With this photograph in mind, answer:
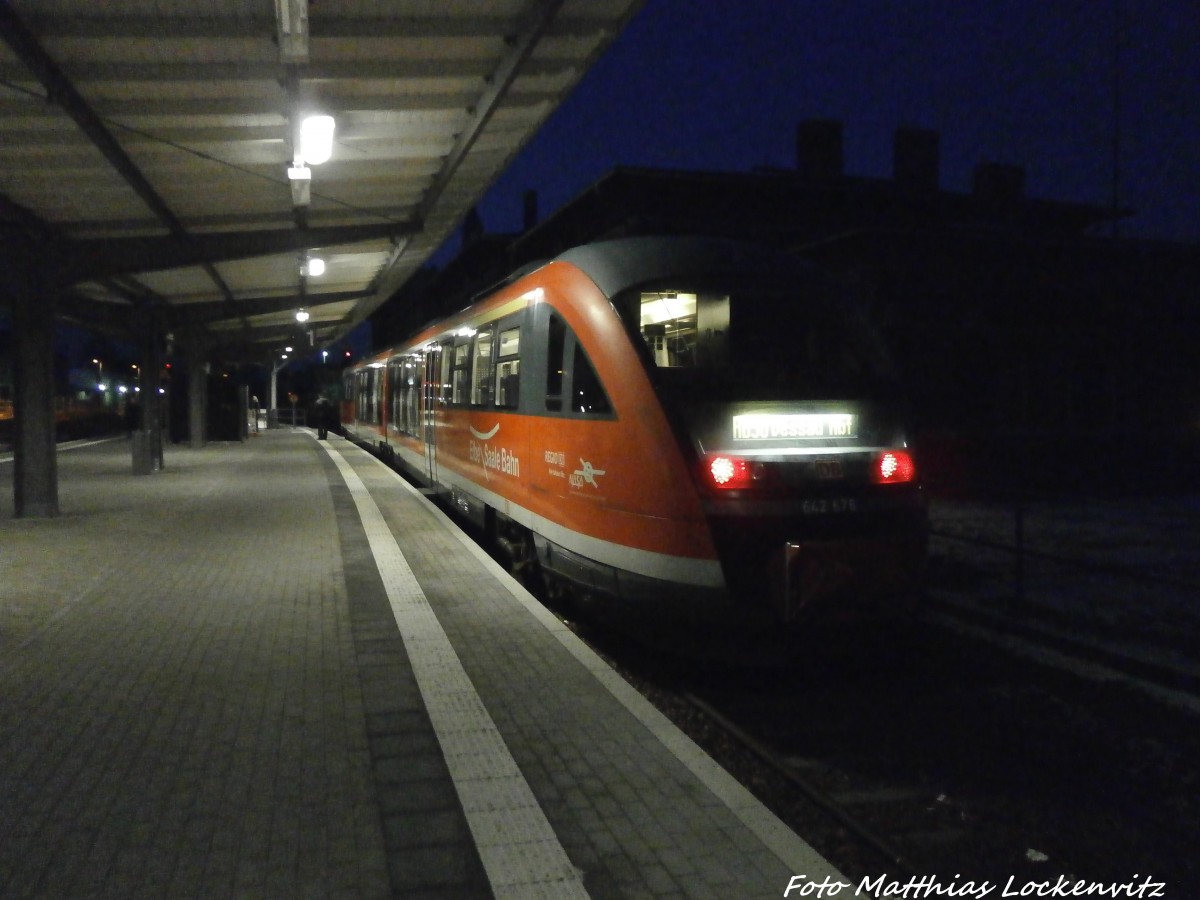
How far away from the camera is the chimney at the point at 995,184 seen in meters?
30.5

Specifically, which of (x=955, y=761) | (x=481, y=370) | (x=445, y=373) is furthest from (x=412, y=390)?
(x=955, y=761)

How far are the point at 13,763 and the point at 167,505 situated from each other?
1114 cm

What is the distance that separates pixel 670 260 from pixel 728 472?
1.81 metres

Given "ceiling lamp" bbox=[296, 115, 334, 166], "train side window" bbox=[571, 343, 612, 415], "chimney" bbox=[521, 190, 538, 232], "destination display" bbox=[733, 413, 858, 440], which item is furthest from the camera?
"chimney" bbox=[521, 190, 538, 232]

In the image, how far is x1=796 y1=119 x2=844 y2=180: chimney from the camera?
32094 mm

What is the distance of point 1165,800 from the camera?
5.03 metres

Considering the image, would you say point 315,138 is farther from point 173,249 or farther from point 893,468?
point 893,468

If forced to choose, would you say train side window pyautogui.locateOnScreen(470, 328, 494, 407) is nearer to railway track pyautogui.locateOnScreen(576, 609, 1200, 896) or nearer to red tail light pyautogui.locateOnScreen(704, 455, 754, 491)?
railway track pyautogui.locateOnScreen(576, 609, 1200, 896)

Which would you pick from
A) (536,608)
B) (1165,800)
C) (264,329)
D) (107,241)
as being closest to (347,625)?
(536,608)

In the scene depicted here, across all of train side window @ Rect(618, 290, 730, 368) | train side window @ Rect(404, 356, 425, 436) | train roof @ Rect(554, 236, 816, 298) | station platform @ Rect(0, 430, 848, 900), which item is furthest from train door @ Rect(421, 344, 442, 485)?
train side window @ Rect(618, 290, 730, 368)

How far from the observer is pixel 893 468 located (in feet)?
23.3

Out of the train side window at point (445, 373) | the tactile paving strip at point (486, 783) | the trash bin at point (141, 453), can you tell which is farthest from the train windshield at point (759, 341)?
the trash bin at point (141, 453)

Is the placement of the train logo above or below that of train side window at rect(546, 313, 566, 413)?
below

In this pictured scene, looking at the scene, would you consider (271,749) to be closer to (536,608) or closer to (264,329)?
(536,608)
